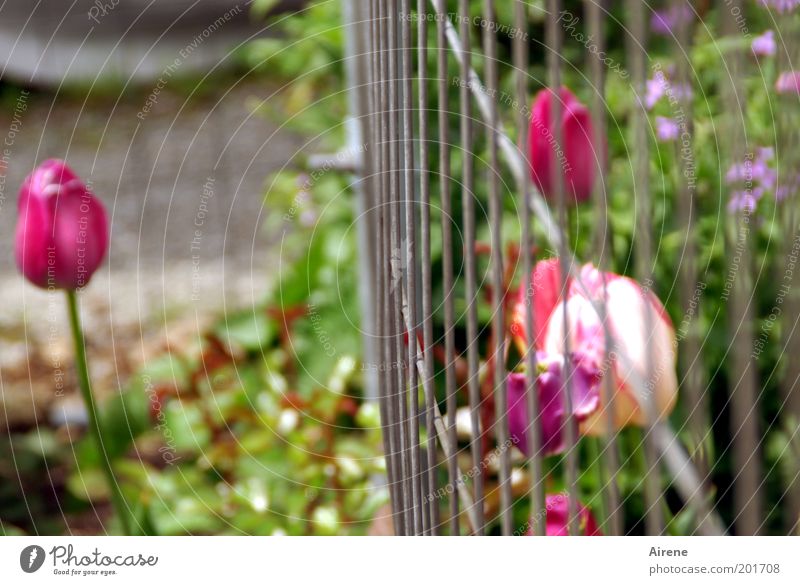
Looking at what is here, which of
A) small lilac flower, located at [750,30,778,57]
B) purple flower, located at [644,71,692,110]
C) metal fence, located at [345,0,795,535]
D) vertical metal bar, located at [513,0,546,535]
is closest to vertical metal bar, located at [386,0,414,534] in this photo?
metal fence, located at [345,0,795,535]

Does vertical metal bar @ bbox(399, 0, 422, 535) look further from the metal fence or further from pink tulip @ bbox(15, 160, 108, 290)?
pink tulip @ bbox(15, 160, 108, 290)

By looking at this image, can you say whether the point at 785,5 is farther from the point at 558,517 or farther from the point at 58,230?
the point at 58,230

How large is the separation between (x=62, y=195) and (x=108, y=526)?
0.34 meters

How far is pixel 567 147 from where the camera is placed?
0.49 meters

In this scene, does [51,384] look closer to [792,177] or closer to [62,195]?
A: [62,195]

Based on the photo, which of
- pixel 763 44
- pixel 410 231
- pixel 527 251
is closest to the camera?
pixel 527 251

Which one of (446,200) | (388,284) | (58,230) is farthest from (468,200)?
(58,230)

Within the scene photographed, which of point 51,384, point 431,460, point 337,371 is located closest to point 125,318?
point 51,384

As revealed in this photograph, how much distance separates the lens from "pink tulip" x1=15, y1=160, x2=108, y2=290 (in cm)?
55

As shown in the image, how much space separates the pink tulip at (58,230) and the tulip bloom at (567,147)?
27 centimetres

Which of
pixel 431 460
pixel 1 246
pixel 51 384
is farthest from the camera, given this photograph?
pixel 1 246

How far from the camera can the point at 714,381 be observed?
2.11 ft
